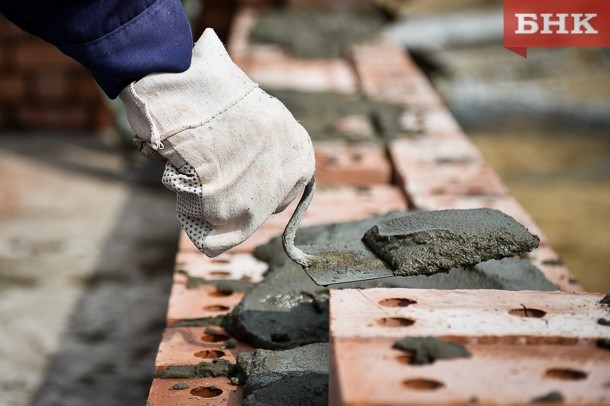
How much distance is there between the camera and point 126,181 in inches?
223

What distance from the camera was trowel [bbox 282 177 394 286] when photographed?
6.84 feet

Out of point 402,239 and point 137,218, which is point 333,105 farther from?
point 402,239

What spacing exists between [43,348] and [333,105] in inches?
66.8

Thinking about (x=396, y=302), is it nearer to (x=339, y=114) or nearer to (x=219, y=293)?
(x=219, y=293)

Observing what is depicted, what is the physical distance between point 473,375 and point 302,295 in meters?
0.93

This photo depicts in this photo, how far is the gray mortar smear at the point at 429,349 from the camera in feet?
5.18

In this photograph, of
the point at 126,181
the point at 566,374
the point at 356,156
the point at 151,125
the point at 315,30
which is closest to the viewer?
the point at 566,374

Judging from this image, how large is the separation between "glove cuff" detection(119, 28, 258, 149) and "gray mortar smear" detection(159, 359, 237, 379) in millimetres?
511

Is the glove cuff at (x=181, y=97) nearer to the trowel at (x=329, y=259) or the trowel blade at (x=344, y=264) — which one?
the trowel at (x=329, y=259)

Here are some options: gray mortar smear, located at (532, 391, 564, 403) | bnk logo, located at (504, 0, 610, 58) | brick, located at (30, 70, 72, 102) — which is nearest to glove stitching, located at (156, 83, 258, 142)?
gray mortar smear, located at (532, 391, 564, 403)

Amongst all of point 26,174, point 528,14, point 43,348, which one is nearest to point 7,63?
point 26,174

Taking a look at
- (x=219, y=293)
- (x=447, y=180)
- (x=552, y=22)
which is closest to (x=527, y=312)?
(x=219, y=293)

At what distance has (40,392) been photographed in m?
3.14

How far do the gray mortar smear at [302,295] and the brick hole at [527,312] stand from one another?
1.82 feet
